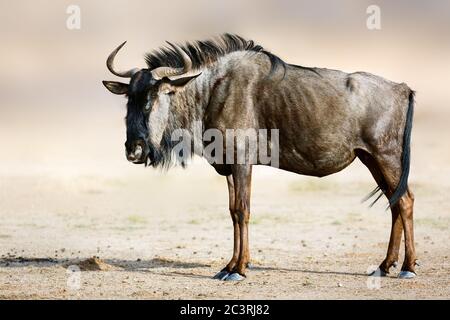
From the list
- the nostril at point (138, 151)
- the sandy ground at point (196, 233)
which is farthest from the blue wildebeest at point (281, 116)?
the sandy ground at point (196, 233)

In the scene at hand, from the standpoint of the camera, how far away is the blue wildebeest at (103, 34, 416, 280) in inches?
442

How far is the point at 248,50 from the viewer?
11773 mm

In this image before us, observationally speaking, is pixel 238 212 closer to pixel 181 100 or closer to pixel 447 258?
pixel 181 100

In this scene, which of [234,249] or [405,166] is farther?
[234,249]

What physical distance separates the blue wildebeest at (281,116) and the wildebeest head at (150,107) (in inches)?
0.5

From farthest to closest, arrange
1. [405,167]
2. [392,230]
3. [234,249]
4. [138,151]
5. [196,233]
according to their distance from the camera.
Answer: [196,233]
[392,230]
[234,249]
[405,167]
[138,151]

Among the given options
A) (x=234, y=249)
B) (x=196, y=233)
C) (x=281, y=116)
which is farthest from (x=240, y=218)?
(x=196, y=233)

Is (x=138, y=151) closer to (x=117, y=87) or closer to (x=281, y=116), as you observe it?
(x=117, y=87)

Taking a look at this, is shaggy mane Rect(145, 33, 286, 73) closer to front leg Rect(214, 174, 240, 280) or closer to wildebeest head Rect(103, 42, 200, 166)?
wildebeest head Rect(103, 42, 200, 166)

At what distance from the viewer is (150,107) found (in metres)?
11.2

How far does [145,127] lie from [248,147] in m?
1.21

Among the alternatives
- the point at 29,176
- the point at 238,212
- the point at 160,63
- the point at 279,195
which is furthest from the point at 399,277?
the point at 29,176

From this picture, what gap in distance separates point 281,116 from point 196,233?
5.58 m

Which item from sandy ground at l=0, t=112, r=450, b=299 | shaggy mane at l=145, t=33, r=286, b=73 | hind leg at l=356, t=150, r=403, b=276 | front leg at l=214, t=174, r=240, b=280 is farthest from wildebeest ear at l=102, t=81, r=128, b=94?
hind leg at l=356, t=150, r=403, b=276
